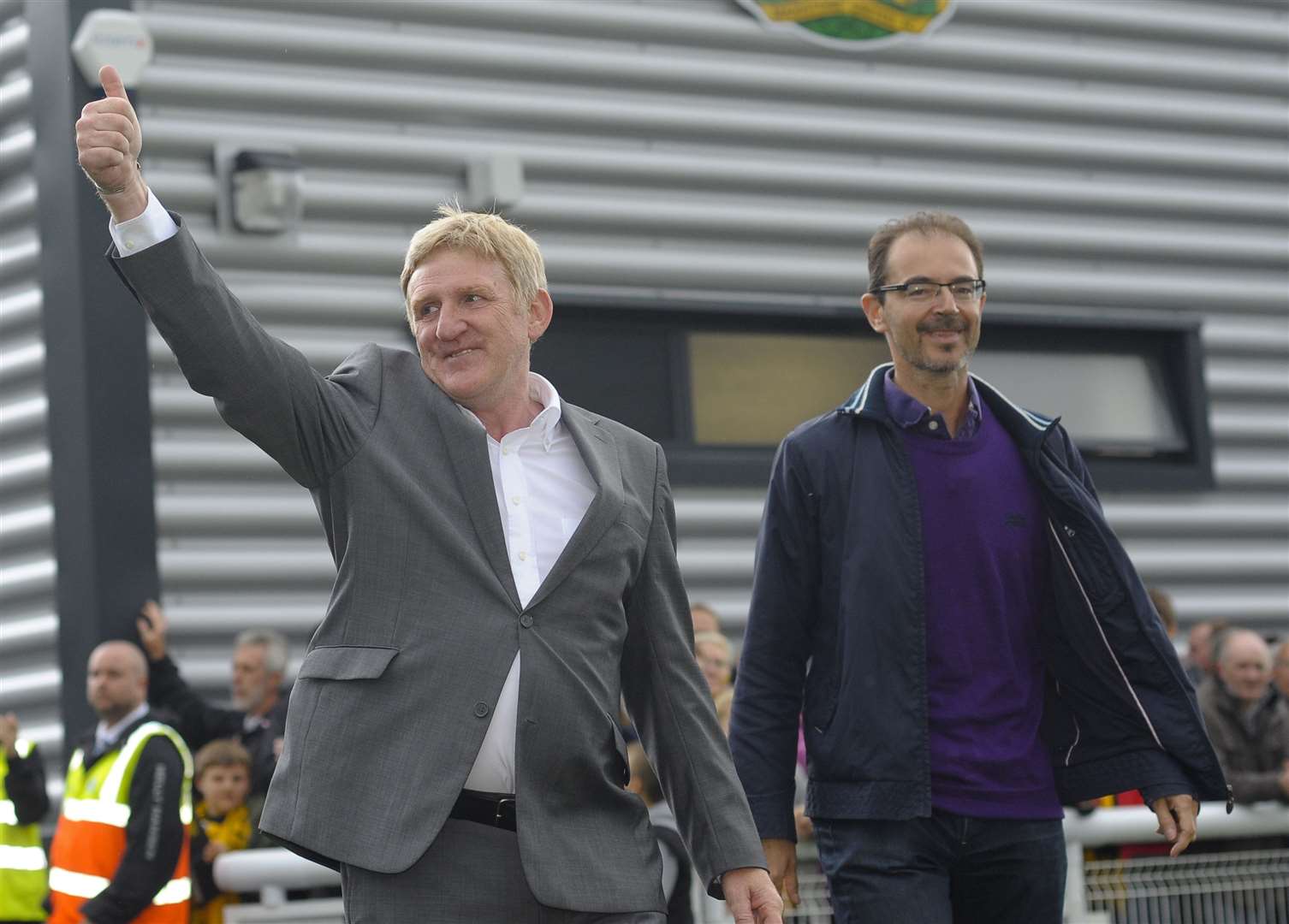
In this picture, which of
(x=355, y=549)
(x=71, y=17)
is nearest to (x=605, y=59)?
(x=71, y=17)

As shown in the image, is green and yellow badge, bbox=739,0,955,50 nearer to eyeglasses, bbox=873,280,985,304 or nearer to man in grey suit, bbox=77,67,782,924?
eyeglasses, bbox=873,280,985,304

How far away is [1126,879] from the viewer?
6762 millimetres

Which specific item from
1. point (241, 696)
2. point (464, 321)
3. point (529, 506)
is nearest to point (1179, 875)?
point (241, 696)

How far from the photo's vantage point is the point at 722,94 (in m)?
8.92

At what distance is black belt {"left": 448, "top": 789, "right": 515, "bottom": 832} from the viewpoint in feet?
11.3

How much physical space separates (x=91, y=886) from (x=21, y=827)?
84cm

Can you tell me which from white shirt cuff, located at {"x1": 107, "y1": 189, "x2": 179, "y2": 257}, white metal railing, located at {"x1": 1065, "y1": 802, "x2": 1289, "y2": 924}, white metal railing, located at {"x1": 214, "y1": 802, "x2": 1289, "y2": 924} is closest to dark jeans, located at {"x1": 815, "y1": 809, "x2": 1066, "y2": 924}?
white metal railing, located at {"x1": 214, "y1": 802, "x2": 1289, "y2": 924}

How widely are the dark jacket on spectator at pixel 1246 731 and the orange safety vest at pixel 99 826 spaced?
389 cm

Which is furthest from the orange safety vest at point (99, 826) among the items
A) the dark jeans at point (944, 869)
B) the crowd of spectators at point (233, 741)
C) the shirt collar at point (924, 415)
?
the shirt collar at point (924, 415)

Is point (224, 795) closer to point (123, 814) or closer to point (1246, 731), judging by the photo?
point (123, 814)

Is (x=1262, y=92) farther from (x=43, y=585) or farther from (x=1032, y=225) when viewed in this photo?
(x=43, y=585)

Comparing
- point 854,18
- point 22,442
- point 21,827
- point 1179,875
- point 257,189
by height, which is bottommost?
point 1179,875

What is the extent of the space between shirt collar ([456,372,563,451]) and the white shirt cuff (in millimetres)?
703

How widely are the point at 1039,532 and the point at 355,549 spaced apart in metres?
1.76
